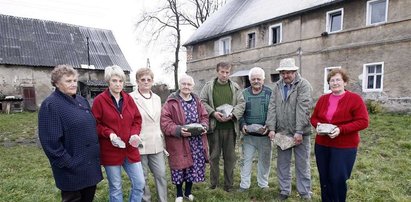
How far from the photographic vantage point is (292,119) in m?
3.63

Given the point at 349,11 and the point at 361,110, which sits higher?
the point at 349,11

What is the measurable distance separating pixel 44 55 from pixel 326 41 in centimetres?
2050

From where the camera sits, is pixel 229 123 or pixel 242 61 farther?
pixel 242 61

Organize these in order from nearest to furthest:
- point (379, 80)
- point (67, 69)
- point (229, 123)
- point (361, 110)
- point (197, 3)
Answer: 1. point (67, 69)
2. point (361, 110)
3. point (229, 123)
4. point (379, 80)
5. point (197, 3)

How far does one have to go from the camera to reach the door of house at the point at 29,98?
1984cm

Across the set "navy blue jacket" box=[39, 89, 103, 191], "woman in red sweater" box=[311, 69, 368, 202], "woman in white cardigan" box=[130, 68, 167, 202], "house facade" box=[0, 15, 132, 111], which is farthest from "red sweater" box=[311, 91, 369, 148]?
"house facade" box=[0, 15, 132, 111]

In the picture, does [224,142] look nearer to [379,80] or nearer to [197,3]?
[379,80]

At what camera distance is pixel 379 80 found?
11836 millimetres

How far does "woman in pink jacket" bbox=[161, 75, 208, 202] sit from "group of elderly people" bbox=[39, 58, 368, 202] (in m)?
0.01

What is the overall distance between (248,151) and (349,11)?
11.6 metres

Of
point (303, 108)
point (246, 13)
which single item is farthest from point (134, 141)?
point (246, 13)

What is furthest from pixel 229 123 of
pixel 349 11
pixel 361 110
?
pixel 349 11

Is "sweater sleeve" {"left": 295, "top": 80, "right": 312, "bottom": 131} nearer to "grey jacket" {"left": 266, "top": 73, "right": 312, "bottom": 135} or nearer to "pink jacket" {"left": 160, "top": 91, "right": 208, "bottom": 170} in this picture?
"grey jacket" {"left": 266, "top": 73, "right": 312, "bottom": 135}

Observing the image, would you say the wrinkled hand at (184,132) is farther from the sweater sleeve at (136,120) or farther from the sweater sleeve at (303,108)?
the sweater sleeve at (303,108)
